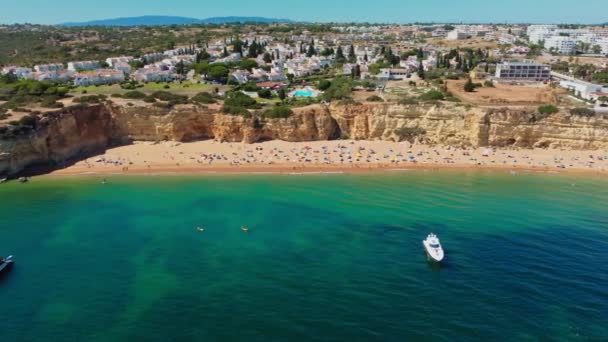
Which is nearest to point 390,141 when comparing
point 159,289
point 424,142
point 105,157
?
point 424,142

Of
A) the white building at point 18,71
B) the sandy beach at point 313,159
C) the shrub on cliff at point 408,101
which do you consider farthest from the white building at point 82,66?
the shrub on cliff at point 408,101

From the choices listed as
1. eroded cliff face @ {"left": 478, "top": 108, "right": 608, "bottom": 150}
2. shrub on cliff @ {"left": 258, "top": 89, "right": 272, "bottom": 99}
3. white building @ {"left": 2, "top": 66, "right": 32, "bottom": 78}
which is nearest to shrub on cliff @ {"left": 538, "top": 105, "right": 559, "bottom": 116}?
eroded cliff face @ {"left": 478, "top": 108, "right": 608, "bottom": 150}

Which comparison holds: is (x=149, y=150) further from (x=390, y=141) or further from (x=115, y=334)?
(x=115, y=334)

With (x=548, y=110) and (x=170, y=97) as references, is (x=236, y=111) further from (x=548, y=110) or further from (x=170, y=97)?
(x=548, y=110)

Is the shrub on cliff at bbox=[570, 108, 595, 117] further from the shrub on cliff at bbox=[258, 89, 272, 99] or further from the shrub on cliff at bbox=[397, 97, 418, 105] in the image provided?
the shrub on cliff at bbox=[258, 89, 272, 99]

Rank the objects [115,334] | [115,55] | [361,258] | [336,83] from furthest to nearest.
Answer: [115,55] < [336,83] < [361,258] < [115,334]

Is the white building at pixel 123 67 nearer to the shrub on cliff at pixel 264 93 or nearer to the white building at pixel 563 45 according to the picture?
the shrub on cliff at pixel 264 93
